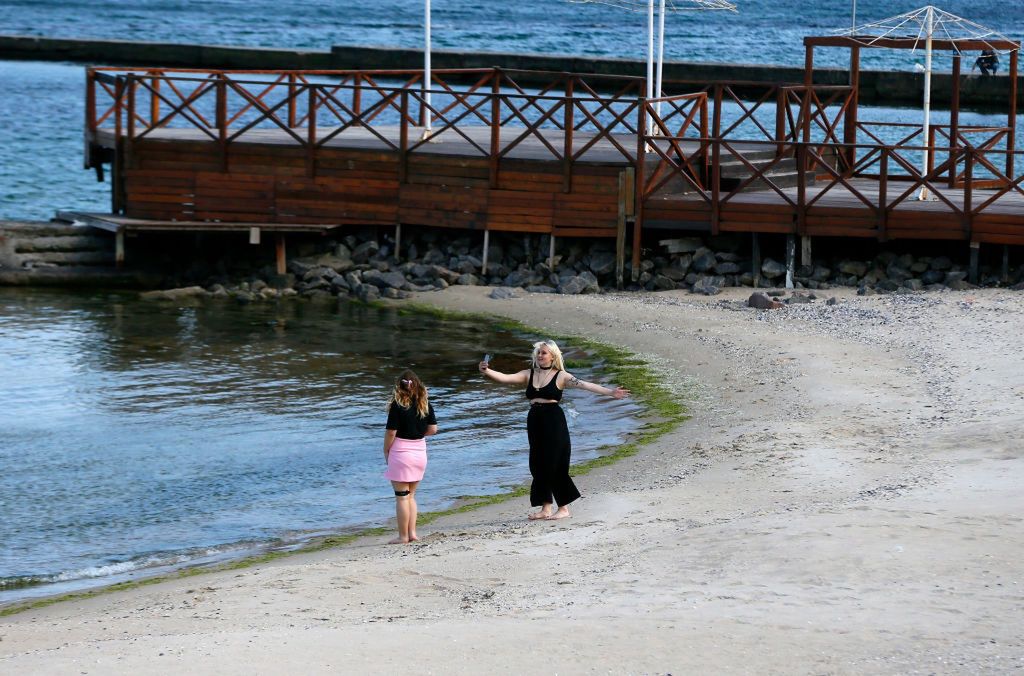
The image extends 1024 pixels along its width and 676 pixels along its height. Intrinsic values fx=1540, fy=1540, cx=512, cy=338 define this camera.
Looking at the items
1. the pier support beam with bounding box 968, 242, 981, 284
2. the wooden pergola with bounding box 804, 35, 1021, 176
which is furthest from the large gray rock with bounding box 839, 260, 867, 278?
the wooden pergola with bounding box 804, 35, 1021, 176

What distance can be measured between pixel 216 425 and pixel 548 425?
518cm

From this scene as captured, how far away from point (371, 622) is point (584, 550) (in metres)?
1.81

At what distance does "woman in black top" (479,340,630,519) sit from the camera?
970 cm

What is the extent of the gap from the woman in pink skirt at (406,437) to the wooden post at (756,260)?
10.5 meters

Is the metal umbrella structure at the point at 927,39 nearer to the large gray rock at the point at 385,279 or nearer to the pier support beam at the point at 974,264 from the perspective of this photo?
the pier support beam at the point at 974,264

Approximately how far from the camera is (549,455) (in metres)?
9.91

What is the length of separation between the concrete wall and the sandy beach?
119 ft

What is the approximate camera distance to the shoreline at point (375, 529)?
31.1 ft

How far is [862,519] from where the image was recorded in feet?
29.2

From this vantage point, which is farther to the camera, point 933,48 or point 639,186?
point 933,48

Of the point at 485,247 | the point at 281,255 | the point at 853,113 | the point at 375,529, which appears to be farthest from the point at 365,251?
the point at 375,529

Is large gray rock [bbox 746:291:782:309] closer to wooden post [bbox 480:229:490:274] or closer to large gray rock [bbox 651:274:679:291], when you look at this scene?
large gray rock [bbox 651:274:679:291]

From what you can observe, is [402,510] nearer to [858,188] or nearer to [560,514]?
[560,514]

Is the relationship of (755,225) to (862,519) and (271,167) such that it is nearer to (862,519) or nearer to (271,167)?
(271,167)
